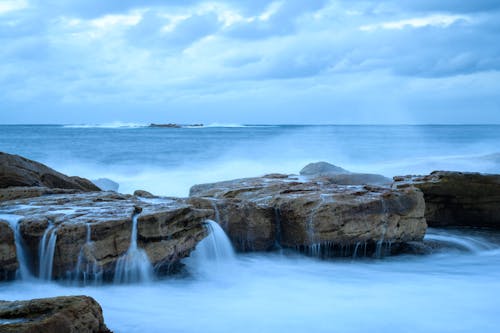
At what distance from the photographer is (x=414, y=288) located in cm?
662

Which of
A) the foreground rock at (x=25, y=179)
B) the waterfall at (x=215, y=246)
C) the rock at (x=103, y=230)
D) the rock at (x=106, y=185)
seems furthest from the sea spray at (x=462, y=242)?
the rock at (x=106, y=185)

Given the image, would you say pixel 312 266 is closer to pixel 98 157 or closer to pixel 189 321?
pixel 189 321

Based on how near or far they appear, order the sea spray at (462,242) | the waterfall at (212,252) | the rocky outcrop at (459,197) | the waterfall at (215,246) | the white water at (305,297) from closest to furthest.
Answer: the white water at (305,297) < the waterfall at (212,252) < the waterfall at (215,246) < the sea spray at (462,242) < the rocky outcrop at (459,197)

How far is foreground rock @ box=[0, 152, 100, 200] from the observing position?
296 inches

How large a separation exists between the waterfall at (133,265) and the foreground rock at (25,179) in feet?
6.86

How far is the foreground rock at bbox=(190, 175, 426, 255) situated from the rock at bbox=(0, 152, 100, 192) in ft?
9.11

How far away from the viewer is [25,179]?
8.48 meters

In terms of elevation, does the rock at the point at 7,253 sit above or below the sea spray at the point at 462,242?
above

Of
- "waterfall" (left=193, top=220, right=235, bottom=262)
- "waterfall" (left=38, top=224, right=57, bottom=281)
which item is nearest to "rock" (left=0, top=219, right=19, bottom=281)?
"waterfall" (left=38, top=224, right=57, bottom=281)

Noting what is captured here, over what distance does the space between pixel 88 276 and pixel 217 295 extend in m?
1.46

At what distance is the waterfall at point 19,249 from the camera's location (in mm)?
5957

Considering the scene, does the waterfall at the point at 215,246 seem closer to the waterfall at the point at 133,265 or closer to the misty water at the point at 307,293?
the misty water at the point at 307,293

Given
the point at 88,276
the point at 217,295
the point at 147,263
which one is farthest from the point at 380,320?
the point at 88,276

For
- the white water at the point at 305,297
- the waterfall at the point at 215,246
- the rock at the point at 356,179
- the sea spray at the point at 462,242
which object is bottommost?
the white water at the point at 305,297
